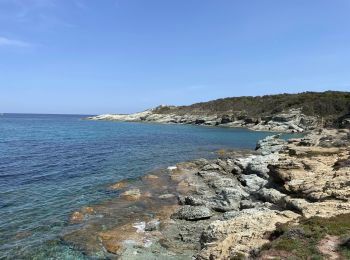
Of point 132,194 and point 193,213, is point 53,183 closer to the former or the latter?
point 132,194

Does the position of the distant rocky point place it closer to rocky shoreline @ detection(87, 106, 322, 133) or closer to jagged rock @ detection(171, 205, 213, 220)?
rocky shoreline @ detection(87, 106, 322, 133)

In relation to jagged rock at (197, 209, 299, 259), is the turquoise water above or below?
below

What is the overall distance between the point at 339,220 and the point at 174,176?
2680cm

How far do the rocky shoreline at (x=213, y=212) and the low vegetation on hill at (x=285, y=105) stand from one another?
91350 millimetres

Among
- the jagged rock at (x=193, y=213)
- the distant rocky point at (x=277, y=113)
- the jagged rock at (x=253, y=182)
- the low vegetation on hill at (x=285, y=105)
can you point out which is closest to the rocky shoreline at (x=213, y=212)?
the jagged rock at (x=193, y=213)

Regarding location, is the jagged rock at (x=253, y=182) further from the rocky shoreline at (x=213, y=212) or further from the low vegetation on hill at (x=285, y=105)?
the low vegetation on hill at (x=285, y=105)

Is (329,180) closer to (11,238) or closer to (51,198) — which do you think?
(11,238)

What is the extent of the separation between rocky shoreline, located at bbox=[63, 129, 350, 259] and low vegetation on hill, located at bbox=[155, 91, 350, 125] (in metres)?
91.3

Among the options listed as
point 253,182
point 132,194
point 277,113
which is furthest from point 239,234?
point 277,113

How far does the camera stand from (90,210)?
88.9ft

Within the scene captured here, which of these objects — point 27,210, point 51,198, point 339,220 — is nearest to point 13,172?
point 51,198

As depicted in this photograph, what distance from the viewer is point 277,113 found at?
5546 inches

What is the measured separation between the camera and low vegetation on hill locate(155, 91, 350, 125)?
133625mm

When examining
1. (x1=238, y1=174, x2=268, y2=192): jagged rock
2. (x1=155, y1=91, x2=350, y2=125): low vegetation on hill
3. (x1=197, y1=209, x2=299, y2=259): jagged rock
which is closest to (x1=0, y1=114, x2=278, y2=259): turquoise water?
(x1=197, y1=209, x2=299, y2=259): jagged rock
